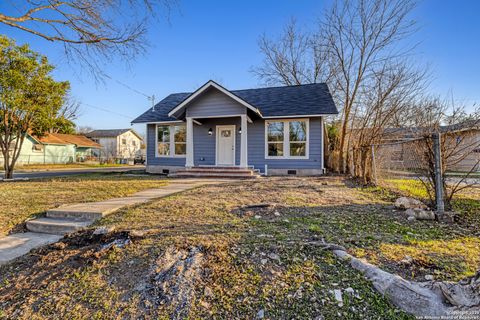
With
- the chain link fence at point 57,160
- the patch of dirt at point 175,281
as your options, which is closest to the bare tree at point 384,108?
the patch of dirt at point 175,281

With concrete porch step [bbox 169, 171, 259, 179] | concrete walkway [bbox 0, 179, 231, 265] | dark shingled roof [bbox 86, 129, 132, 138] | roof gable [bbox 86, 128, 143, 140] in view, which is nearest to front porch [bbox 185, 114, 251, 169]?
concrete porch step [bbox 169, 171, 259, 179]

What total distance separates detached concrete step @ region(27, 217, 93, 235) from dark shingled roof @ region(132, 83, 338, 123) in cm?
833

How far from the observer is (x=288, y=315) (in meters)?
1.75

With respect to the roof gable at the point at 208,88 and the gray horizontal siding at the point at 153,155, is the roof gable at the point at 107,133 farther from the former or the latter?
the roof gable at the point at 208,88

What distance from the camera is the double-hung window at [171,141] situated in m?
12.7

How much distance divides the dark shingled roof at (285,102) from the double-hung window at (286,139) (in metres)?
0.55

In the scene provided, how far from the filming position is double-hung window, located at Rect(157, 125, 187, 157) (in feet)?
41.5

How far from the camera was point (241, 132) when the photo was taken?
33.9ft

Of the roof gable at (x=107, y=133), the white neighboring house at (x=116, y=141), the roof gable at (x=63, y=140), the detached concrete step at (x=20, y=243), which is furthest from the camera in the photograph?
the roof gable at (x=107, y=133)

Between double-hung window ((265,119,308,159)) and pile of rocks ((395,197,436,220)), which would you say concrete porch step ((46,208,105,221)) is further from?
double-hung window ((265,119,308,159))

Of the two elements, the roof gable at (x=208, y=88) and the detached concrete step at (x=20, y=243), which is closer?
the detached concrete step at (x=20, y=243)

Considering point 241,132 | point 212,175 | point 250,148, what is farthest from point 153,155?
point 241,132

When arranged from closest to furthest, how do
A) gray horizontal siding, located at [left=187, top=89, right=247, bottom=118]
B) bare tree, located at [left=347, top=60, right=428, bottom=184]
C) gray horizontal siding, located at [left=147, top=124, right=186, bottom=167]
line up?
bare tree, located at [left=347, top=60, right=428, bottom=184], gray horizontal siding, located at [left=187, top=89, right=247, bottom=118], gray horizontal siding, located at [left=147, top=124, right=186, bottom=167]

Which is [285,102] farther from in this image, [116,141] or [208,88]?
[116,141]
